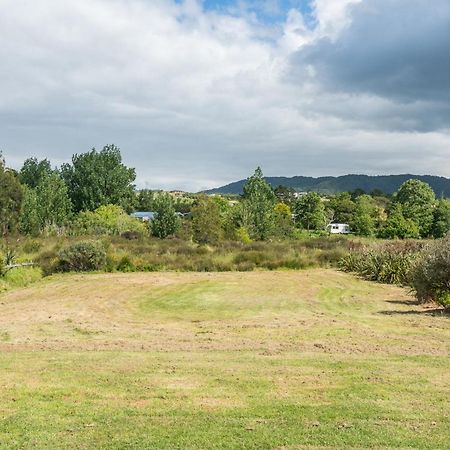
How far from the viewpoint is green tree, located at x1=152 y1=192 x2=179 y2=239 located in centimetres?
5084

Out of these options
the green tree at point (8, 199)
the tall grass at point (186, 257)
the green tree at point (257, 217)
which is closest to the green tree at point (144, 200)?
the green tree at point (257, 217)

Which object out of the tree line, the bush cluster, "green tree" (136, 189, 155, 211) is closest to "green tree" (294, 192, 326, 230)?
the tree line

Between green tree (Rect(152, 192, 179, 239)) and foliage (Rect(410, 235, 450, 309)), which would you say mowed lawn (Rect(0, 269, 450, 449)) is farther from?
green tree (Rect(152, 192, 179, 239))

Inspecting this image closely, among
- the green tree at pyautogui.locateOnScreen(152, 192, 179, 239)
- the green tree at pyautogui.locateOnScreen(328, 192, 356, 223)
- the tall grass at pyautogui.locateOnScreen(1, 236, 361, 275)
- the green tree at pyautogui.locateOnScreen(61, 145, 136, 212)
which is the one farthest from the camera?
the green tree at pyautogui.locateOnScreen(328, 192, 356, 223)

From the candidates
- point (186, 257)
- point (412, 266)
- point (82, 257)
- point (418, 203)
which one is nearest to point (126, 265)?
point (82, 257)

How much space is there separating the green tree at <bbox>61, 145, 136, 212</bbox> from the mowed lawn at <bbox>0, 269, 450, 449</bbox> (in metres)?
56.6

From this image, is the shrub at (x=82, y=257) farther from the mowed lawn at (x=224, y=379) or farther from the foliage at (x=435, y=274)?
the foliage at (x=435, y=274)

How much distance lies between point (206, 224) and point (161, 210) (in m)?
8.11

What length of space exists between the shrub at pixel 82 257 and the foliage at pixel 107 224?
1952cm

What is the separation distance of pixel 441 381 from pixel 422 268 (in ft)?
30.0

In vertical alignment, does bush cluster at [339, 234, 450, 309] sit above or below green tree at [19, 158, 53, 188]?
below

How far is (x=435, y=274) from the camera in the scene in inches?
598

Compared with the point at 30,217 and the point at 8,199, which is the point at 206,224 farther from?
the point at 8,199

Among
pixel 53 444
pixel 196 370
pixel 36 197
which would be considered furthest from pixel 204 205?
pixel 53 444
